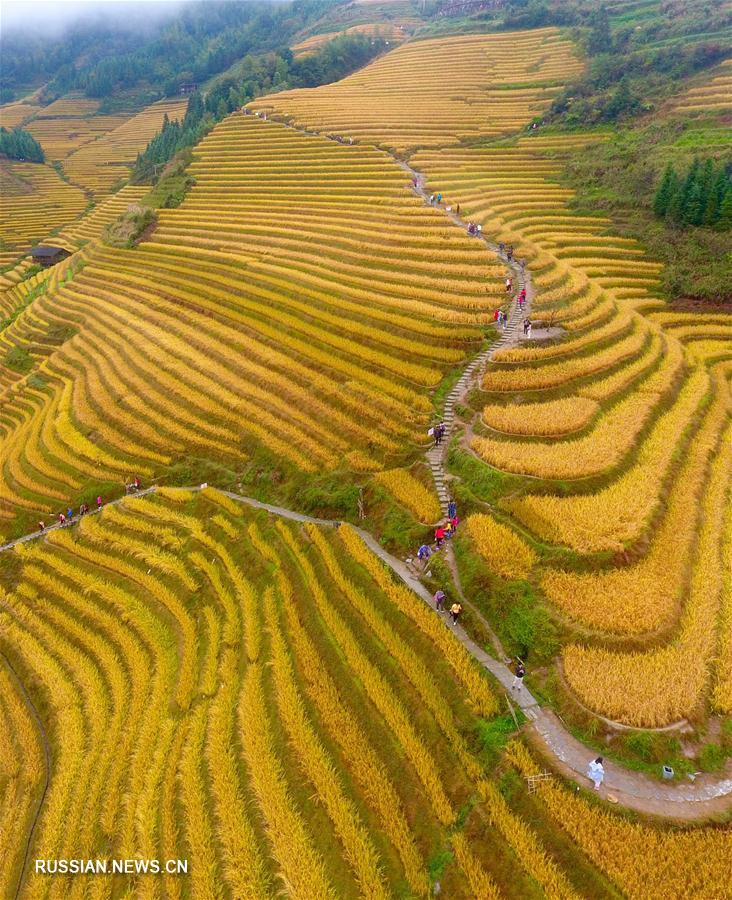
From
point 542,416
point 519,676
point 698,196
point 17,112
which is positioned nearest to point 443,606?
point 519,676

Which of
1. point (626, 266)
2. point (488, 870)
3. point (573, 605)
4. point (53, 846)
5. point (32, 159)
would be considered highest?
point (32, 159)

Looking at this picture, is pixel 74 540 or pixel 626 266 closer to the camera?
pixel 74 540

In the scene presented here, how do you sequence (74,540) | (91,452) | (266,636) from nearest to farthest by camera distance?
(266,636) → (74,540) → (91,452)

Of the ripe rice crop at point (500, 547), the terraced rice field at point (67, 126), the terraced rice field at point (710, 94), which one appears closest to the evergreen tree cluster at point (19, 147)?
the terraced rice field at point (67, 126)

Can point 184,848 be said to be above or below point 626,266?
below

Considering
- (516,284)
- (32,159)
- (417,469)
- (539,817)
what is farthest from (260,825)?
(32,159)

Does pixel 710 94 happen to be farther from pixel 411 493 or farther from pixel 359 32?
pixel 359 32

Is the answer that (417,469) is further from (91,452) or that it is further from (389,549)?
(91,452)
